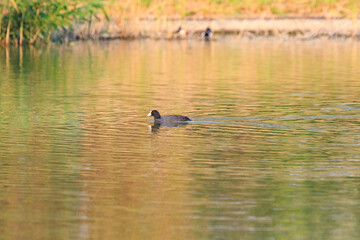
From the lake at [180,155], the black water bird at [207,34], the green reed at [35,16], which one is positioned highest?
the green reed at [35,16]

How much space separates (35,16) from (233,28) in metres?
13.5

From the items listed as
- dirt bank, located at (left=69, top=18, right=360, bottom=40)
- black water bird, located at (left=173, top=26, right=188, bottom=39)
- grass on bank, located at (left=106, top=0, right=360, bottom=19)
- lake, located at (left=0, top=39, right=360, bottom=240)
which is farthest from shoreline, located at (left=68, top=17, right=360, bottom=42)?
lake, located at (left=0, top=39, right=360, bottom=240)

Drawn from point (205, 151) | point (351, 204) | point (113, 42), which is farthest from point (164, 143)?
point (113, 42)

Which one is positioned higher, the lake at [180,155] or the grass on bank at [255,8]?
the grass on bank at [255,8]

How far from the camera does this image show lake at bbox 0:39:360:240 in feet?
28.9

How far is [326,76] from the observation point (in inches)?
1032

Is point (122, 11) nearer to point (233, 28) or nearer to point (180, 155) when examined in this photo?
point (233, 28)

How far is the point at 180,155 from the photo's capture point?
1272 cm

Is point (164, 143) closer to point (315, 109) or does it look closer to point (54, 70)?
point (315, 109)

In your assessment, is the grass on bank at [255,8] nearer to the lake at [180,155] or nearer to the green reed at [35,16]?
the green reed at [35,16]

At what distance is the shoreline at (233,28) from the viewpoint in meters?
41.0

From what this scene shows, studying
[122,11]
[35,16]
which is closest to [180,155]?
[35,16]

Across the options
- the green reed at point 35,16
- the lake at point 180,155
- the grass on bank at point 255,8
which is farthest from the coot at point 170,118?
the grass on bank at point 255,8

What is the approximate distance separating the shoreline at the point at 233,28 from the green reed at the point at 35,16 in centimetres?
425
